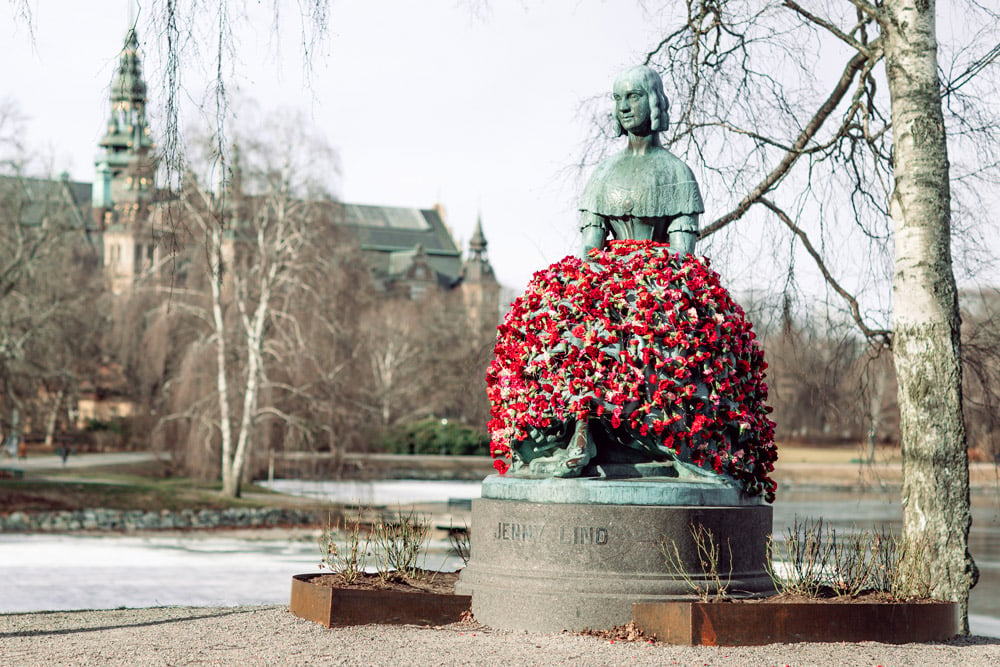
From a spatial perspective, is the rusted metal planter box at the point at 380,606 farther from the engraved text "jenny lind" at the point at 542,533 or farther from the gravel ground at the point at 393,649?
the engraved text "jenny lind" at the point at 542,533

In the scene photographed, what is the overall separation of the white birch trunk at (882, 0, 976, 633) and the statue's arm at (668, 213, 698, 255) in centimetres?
187

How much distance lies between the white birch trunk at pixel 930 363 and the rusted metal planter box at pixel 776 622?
2.29 metres

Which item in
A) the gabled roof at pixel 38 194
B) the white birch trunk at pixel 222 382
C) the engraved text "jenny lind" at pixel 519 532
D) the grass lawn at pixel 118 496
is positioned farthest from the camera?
the gabled roof at pixel 38 194

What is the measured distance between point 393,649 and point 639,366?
87.8 inches

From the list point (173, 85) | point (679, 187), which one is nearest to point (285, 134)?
point (679, 187)

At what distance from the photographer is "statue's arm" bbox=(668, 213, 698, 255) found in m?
8.59

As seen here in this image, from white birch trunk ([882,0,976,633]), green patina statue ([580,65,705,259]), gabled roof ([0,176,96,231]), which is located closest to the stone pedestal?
green patina statue ([580,65,705,259])

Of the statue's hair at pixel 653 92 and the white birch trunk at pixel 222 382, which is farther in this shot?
the white birch trunk at pixel 222 382

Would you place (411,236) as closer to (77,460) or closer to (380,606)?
(77,460)

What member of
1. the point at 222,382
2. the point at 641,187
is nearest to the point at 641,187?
the point at 641,187

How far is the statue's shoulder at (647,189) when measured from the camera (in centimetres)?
862

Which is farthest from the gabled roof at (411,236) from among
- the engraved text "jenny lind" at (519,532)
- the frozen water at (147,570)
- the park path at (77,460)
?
the engraved text "jenny lind" at (519,532)

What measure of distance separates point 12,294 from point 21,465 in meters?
9.68

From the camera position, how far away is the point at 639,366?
7.69 m
